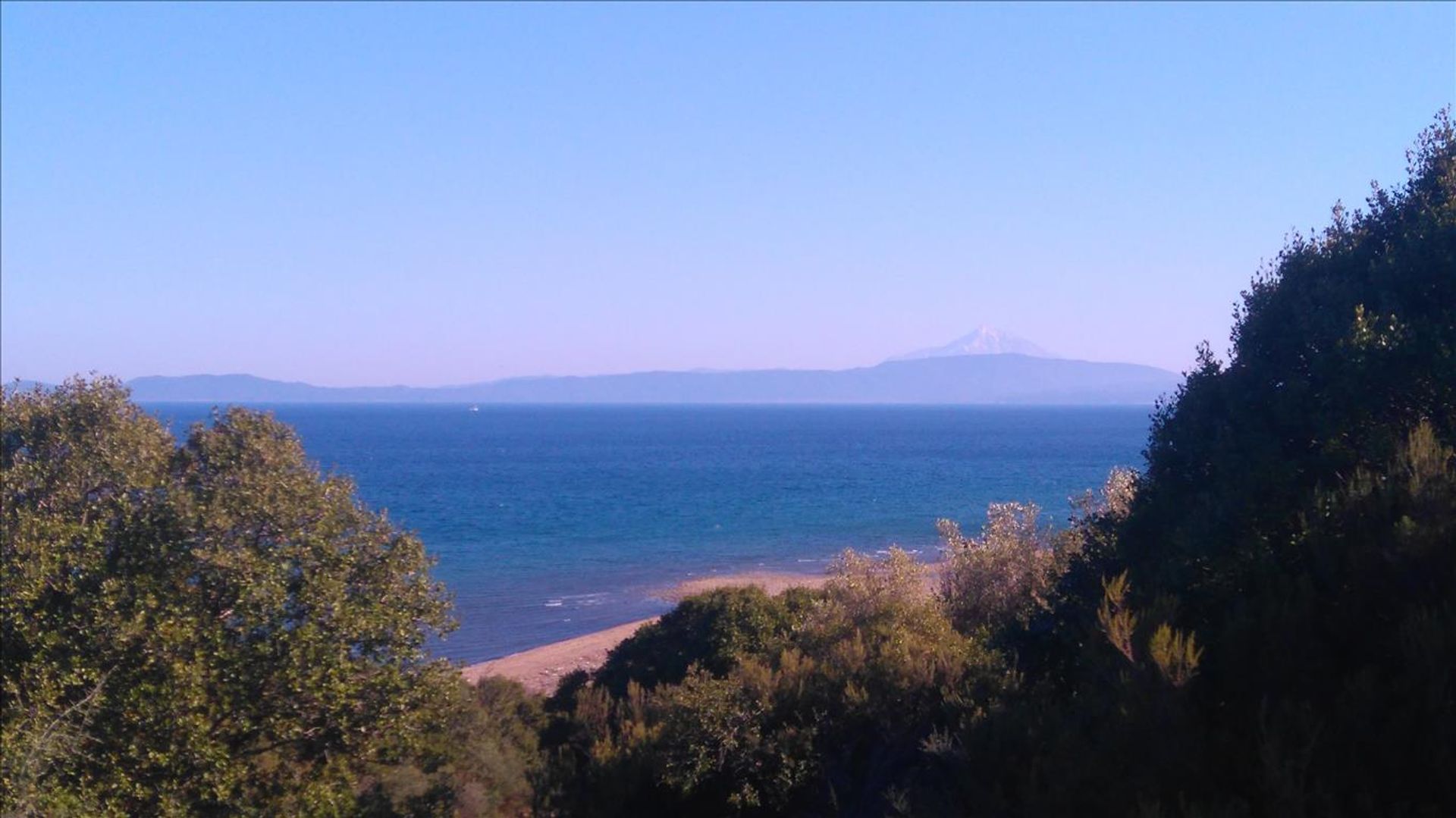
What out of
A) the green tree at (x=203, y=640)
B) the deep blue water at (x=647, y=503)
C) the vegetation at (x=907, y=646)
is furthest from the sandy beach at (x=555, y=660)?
the green tree at (x=203, y=640)

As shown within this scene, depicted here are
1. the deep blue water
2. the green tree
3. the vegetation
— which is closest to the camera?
the vegetation

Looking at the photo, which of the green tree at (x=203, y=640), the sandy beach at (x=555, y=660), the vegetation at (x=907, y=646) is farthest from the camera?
the sandy beach at (x=555, y=660)

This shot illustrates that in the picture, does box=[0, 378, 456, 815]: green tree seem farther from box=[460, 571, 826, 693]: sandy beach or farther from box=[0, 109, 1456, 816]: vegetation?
box=[460, 571, 826, 693]: sandy beach

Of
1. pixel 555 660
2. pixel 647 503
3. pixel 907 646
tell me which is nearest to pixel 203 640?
pixel 907 646

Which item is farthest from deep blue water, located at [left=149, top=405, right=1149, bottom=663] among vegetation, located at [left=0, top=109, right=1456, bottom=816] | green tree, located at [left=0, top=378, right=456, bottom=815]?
vegetation, located at [left=0, top=109, right=1456, bottom=816]

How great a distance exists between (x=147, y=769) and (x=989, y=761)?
27.8 feet

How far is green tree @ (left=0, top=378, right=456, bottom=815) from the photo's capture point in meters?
10.9

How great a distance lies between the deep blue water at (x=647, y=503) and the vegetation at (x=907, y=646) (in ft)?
13.1

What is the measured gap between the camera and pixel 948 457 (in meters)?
108

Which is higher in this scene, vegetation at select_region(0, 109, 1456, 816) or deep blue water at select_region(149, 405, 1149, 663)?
vegetation at select_region(0, 109, 1456, 816)

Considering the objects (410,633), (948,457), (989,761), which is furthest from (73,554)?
(948,457)

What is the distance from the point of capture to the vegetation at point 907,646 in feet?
21.6

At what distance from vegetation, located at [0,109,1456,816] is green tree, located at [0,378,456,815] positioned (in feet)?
0.13

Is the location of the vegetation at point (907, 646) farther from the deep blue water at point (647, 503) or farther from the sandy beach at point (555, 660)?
the sandy beach at point (555, 660)
